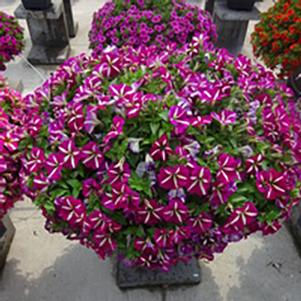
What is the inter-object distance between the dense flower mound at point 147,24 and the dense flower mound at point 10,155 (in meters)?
1.34

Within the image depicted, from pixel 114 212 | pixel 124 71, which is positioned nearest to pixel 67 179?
pixel 114 212

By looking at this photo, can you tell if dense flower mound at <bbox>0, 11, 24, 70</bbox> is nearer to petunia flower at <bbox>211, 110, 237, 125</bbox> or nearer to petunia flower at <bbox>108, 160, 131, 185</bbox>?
petunia flower at <bbox>108, 160, 131, 185</bbox>

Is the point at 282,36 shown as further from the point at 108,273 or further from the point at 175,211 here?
the point at 108,273

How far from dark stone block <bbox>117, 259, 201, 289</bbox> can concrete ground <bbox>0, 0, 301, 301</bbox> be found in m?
0.06

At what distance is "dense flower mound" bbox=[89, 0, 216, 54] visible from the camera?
2.80 m

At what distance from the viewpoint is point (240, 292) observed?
7.63ft

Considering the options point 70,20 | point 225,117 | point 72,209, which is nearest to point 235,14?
point 70,20

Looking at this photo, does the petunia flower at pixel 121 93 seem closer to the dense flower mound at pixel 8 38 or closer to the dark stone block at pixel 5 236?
the dark stone block at pixel 5 236

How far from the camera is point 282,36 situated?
3049 mm

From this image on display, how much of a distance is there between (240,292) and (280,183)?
1.26 m

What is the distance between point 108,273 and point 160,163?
1345mm

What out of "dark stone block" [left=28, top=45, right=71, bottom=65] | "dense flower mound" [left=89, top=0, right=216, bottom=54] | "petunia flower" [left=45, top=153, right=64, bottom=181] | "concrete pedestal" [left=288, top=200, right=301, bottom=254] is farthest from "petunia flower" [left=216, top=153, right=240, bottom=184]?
"dark stone block" [left=28, top=45, right=71, bottom=65]

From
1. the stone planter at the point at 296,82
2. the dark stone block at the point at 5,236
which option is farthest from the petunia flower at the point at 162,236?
the stone planter at the point at 296,82

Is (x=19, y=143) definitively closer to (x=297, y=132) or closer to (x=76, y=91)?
(x=76, y=91)
